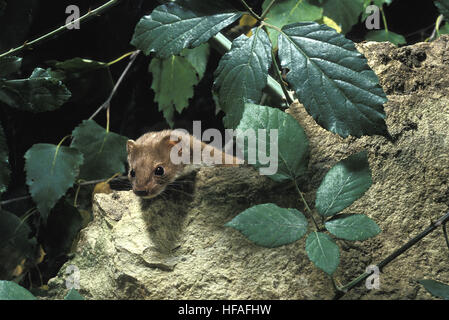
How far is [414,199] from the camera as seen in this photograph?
39.8 inches

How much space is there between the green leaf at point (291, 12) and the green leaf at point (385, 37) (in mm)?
319

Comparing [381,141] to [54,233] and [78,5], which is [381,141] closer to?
[54,233]

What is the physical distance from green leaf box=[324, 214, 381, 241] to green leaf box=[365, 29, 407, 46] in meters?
1.02

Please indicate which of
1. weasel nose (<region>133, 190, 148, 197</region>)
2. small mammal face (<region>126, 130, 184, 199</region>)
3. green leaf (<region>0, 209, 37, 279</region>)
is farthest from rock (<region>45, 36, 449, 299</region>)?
green leaf (<region>0, 209, 37, 279</region>)

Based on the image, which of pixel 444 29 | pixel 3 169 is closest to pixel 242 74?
pixel 3 169

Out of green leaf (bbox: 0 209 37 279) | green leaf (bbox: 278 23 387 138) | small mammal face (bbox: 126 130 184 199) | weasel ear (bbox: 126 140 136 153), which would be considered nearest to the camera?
green leaf (bbox: 278 23 387 138)

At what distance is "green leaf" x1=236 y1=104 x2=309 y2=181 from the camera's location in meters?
0.88

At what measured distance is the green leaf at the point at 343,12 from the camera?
4.96 feet

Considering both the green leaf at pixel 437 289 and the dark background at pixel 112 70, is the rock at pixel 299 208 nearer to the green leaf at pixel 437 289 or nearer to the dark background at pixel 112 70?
the green leaf at pixel 437 289

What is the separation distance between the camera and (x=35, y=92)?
118 cm

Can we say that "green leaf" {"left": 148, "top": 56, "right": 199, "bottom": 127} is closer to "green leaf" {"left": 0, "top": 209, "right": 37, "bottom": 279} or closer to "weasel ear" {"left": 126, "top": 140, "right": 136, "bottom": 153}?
"weasel ear" {"left": 126, "top": 140, "right": 136, "bottom": 153}

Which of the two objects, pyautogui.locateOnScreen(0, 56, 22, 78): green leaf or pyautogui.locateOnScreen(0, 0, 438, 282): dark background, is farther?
pyautogui.locateOnScreen(0, 0, 438, 282): dark background

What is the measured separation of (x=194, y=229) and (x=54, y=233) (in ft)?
2.43
